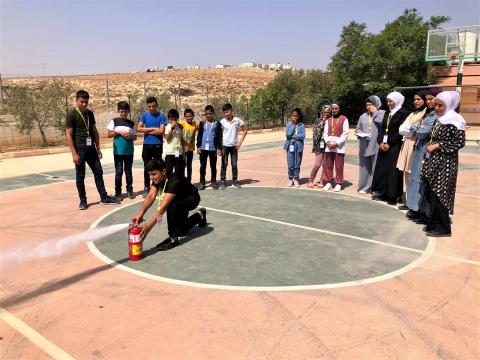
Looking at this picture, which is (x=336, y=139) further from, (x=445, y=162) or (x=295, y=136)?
(x=445, y=162)

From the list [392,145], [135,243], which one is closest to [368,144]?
[392,145]

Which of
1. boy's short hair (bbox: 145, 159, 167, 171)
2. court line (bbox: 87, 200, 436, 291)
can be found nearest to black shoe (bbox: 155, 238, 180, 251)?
court line (bbox: 87, 200, 436, 291)

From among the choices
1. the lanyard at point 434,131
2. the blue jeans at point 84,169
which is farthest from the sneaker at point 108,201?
the lanyard at point 434,131

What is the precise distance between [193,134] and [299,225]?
144 inches

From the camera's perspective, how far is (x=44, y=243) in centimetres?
598

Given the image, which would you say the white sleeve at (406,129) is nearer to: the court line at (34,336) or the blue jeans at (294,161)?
the blue jeans at (294,161)

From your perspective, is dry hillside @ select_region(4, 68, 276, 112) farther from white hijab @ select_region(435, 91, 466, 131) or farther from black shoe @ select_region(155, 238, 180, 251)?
white hijab @ select_region(435, 91, 466, 131)

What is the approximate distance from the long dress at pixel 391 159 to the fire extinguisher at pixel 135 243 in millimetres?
5140

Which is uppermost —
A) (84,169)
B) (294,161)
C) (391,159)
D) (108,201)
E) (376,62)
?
(376,62)

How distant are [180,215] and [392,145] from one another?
4649mm

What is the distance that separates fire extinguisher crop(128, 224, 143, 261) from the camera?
200 inches

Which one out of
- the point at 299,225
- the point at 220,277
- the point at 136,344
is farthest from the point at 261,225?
the point at 136,344

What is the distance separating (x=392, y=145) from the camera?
8031 millimetres

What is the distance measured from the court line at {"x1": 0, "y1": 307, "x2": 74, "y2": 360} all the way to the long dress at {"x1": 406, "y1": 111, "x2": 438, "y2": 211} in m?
5.72
